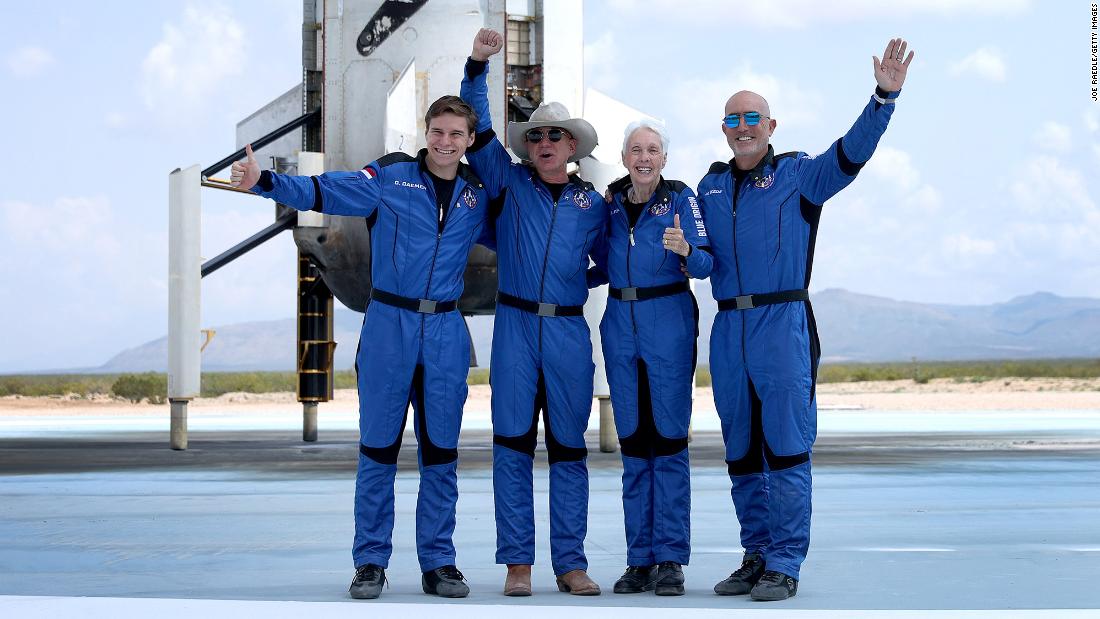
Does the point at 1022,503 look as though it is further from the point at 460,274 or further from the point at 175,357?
the point at 175,357

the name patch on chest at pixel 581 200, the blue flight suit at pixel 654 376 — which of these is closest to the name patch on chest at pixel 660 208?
the blue flight suit at pixel 654 376

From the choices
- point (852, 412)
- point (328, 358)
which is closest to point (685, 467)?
point (328, 358)

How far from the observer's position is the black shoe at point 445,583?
654 centimetres

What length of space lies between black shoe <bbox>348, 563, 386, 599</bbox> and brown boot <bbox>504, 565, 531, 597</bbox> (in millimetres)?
609

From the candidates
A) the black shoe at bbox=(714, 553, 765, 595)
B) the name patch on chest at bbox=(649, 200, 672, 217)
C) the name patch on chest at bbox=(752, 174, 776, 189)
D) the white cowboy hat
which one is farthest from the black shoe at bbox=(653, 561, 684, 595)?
the white cowboy hat

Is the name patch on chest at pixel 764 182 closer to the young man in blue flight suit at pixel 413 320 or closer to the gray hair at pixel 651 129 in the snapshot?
the gray hair at pixel 651 129

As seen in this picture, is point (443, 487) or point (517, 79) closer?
point (443, 487)

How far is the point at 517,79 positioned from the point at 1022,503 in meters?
8.29

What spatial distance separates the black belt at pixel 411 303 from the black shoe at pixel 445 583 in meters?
1.28

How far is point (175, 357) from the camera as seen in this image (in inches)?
633

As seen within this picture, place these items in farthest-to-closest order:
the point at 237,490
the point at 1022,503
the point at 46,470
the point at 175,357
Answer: the point at 175,357, the point at 46,470, the point at 237,490, the point at 1022,503

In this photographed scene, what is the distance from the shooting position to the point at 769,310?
6867 millimetres

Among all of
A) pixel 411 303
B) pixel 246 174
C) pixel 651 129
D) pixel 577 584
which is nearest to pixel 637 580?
pixel 577 584

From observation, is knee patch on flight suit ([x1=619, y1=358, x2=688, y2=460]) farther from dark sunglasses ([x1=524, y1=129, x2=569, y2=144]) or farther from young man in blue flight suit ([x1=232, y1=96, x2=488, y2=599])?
dark sunglasses ([x1=524, y1=129, x2=569, y2=144])
